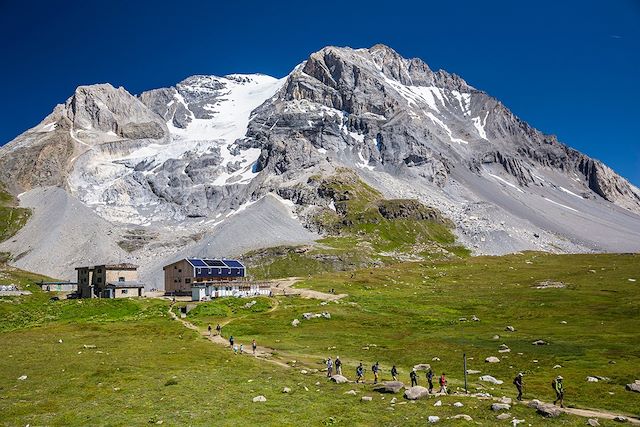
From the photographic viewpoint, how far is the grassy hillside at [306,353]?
36750 mm

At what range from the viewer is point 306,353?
67000 millimetres

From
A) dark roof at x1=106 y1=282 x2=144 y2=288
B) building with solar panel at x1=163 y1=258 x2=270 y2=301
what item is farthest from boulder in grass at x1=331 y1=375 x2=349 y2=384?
dark roof at x1=106 y1=282 x2=144 y2=288

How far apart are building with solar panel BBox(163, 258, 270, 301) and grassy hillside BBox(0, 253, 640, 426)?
13.1 metres

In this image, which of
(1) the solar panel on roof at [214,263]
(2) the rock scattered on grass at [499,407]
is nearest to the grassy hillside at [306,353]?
(2) the rock scattered on grass at [499,407]

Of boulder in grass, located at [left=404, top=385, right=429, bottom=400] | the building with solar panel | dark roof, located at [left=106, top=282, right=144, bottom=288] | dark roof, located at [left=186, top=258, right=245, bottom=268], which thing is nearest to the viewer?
boulder in grass, located at [left=404, top=385, right=429, bottom=400]

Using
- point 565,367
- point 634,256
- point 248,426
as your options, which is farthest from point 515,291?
point 248,426

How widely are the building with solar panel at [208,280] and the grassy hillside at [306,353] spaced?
13071mm

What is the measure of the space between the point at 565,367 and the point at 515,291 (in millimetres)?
78061

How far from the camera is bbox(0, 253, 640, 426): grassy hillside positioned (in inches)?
1447

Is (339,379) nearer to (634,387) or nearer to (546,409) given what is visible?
(546,409)

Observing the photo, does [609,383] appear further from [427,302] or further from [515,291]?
[515,291]

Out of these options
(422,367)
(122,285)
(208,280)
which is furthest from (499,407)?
(122,285)

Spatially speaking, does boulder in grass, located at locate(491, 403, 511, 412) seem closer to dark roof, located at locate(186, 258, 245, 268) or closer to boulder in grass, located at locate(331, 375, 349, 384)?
boulder in grass, located at locate(331, 375, 349, 384)

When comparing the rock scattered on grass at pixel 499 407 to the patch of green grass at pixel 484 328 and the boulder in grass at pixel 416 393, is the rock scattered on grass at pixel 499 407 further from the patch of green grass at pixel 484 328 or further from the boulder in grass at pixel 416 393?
the patch of green grass at pixel 484 328
